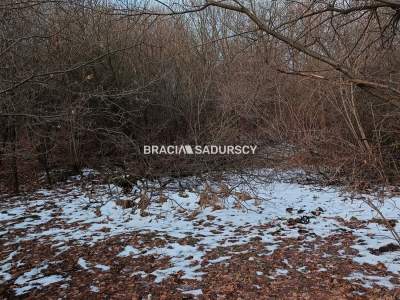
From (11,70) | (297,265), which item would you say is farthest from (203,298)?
(11,70)

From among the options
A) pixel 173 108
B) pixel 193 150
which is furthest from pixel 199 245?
pixel 173 108

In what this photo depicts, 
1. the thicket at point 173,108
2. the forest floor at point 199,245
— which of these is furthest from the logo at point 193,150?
the forest floor at point 199,245

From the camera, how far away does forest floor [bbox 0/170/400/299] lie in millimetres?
3867

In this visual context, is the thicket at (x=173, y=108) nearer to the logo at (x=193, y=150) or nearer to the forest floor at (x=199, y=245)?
the logo at (x=193, y=150)

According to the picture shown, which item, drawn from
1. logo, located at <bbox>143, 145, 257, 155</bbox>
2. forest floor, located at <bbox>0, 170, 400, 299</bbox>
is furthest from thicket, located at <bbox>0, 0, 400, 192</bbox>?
forest floor, located at <bbox>0, 170, 400, 299</bbox>

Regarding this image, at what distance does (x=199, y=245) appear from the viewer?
502 centimetres

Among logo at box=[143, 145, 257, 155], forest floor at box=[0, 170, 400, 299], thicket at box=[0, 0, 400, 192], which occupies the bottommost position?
forest floor at box=[0, 170, 400, 299]

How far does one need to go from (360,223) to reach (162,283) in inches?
120

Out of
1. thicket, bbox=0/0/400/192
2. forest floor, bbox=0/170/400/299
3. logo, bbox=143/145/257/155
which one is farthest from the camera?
logo, bbox=143/145/257/155

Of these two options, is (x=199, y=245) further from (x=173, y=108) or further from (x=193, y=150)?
(x=173, y=108)

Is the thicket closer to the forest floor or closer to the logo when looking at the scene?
the logo

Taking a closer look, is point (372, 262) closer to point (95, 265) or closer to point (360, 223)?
point (360, 223)


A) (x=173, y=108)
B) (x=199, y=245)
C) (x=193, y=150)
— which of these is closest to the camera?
(x=199, y=245)

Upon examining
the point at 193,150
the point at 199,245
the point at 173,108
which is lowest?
the point at 199,245
